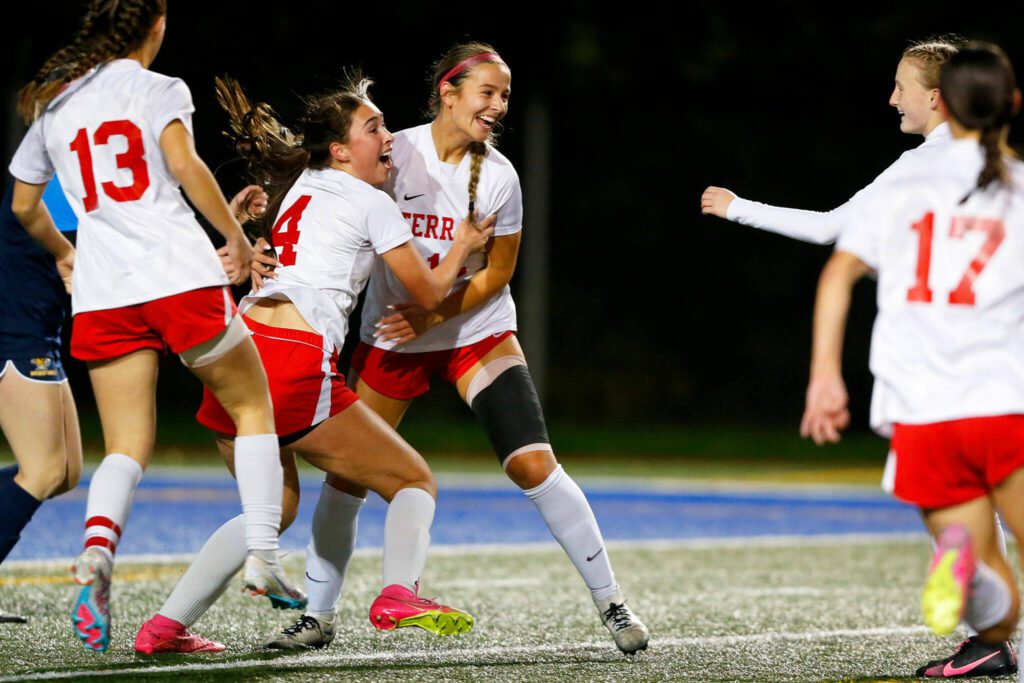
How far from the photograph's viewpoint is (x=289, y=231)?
18.0ft

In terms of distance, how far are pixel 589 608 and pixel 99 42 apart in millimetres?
3640

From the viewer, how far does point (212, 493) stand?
508 inches

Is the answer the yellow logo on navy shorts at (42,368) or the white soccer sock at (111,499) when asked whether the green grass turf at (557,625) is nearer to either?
the white soccer sock at (111,499)

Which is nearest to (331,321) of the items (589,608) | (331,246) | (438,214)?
(331,246)

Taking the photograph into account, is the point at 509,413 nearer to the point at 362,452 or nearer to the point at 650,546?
the point at 362,452

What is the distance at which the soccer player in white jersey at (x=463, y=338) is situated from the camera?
581 cm

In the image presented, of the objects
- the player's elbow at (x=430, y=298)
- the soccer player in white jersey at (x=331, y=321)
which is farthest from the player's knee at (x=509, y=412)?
the player's elbow at (x=430, y=298)

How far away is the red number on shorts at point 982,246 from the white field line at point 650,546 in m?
5.37

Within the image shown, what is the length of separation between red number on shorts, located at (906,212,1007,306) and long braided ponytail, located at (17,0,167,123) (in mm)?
2397

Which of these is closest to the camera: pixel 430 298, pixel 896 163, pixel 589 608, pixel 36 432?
pixel 896 163

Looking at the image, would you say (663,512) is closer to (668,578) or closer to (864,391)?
(668,578)

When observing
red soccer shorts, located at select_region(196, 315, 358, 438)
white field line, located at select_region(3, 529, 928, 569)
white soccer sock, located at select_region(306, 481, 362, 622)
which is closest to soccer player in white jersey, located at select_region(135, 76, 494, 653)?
red soccer shorts, located at select_region(196, 315, 358, 438)

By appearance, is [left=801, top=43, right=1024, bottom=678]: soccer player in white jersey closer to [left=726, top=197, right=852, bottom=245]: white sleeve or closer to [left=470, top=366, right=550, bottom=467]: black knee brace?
[left=726, top=197, right=852, bottom=245]: white sleeve

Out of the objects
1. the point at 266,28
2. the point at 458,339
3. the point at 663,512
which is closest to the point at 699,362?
the point at 266,28
